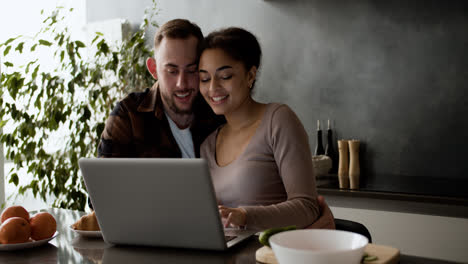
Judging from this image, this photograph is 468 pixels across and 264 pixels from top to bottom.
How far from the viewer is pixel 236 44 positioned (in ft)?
6.36

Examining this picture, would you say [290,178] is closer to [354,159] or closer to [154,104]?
[154,104]

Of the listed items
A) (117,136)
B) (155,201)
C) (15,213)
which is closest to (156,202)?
(155,201)

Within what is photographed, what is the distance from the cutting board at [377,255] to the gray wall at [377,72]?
2154mm

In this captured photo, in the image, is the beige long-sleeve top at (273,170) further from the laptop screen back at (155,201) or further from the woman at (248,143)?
the laptop screen back at (155,201)

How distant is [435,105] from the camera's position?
314cm

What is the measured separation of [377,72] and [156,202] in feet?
7.86

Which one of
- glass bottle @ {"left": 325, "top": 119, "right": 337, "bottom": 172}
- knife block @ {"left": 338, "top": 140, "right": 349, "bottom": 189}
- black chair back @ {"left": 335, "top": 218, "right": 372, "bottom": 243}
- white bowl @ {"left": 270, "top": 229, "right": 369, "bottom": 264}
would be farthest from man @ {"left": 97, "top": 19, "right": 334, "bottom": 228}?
glass bottle @ {"left": 325, "top": 119, "right": 337, "bottom": 172}

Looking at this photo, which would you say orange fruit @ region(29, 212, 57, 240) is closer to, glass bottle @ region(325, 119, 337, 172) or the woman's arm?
the woman's arm

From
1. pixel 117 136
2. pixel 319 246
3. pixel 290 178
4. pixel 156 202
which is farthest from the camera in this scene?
pixel 117 136

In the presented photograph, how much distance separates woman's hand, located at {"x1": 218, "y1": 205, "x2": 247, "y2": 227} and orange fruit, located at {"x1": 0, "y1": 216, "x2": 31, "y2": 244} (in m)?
0.53

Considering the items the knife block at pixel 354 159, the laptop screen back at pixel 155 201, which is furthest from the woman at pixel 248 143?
the knife block at pixel 354 159

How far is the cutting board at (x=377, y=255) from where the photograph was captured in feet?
3.63

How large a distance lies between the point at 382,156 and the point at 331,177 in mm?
363

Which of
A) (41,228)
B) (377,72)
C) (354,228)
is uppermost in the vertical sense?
(377,72)
